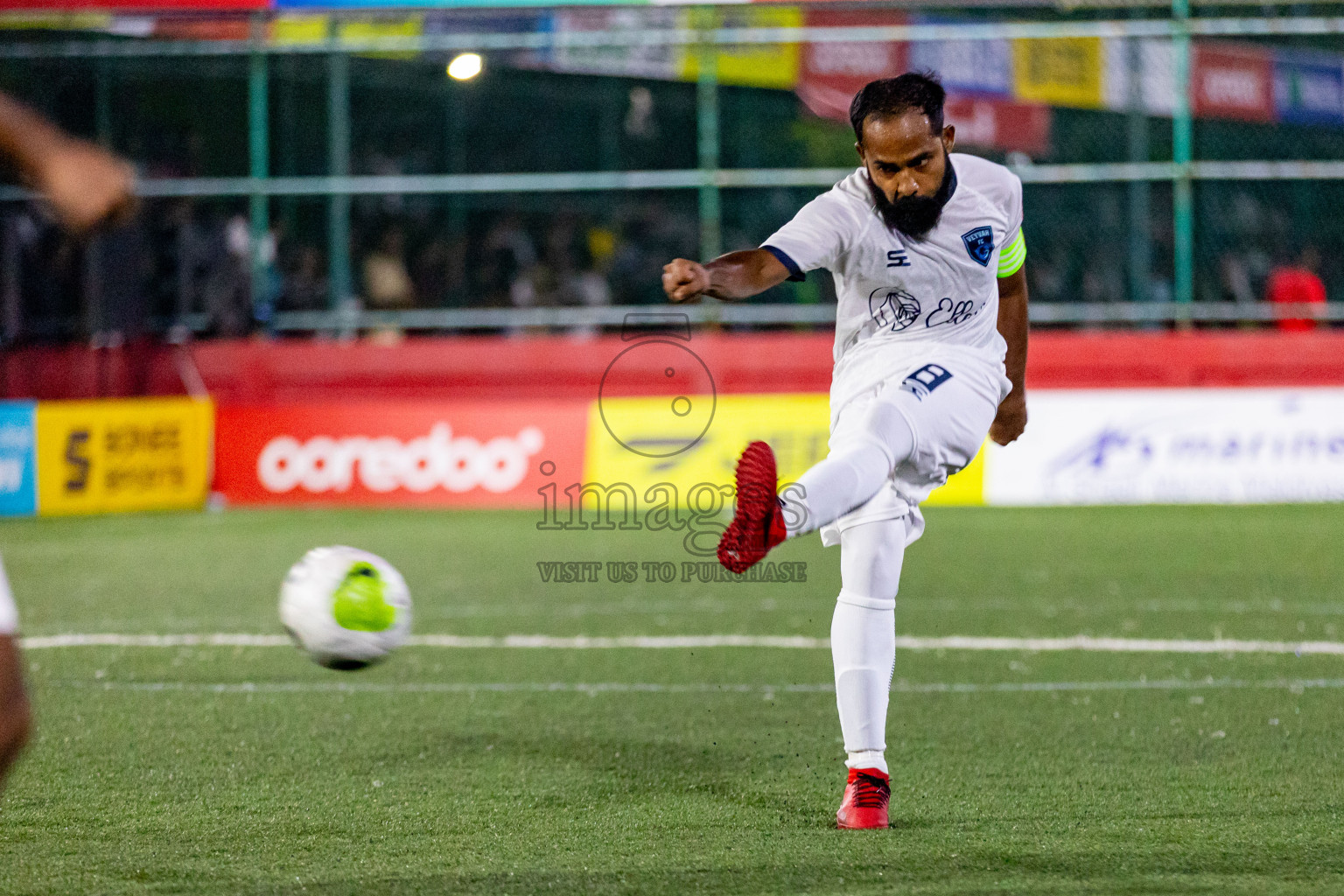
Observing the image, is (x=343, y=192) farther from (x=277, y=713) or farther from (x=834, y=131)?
(x=277, y=713)

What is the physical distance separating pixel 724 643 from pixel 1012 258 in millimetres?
3515

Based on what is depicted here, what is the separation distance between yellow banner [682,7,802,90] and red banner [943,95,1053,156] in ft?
7.64

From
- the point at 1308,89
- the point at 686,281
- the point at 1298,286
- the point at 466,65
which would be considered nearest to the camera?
the point at 686,281

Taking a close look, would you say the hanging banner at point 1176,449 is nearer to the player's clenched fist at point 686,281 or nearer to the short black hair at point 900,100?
the short black hair at point 900,100

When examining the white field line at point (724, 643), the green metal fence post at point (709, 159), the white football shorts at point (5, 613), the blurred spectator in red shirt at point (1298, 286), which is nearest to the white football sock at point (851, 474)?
the white football shorts at point (5, 613)

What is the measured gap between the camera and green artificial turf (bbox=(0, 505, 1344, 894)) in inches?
155

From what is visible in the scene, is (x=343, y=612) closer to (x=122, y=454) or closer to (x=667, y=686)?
(x=667, y=686)

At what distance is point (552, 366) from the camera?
16141 mm

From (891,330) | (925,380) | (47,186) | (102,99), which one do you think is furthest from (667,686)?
(102,99)

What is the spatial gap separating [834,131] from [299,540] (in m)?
10.6

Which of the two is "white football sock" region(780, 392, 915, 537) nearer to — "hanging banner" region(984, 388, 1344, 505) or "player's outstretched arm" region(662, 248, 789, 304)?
"player's outstretched arm" region(662, 248, 789, 304)

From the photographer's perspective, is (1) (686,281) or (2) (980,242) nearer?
(1) (686,281)

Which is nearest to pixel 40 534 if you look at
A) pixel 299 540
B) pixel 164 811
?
pixel 299 540

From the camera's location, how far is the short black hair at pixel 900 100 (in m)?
4.14
